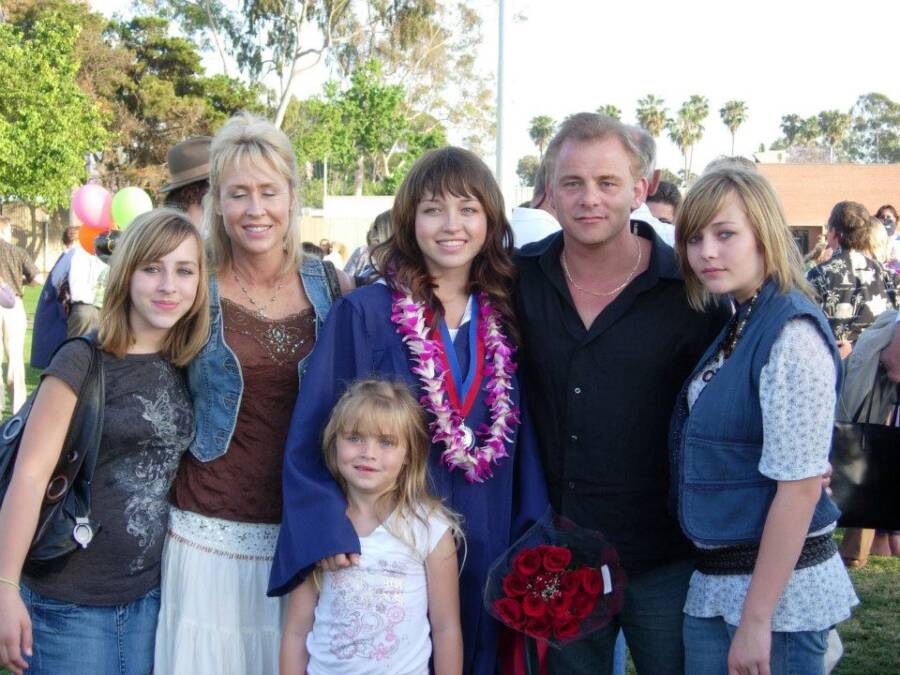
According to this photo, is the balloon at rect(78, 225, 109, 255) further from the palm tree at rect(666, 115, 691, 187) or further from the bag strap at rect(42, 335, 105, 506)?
the palm tree at rect(666, 115, 691, 187)

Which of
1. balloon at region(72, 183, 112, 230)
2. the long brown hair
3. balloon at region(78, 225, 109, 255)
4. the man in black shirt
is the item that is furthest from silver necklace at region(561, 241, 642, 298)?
balloon at region(72, 183, 112, 230)

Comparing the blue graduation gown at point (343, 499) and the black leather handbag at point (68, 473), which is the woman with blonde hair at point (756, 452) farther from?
the black leather handbag at point (68, 473)

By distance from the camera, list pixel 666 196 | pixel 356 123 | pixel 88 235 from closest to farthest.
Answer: pixel 666 196 < pixel 88 235 < pixel 356 123

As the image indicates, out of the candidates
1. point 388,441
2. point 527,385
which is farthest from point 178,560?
point 527,385

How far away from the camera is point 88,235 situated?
9000mm

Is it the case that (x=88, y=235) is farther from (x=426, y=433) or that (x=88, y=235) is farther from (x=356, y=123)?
(x=356, y=123)

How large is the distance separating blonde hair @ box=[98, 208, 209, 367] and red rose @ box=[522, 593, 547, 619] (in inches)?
51.1

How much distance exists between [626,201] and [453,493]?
3.68ft

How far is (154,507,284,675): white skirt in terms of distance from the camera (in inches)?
120

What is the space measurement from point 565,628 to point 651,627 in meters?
0.43

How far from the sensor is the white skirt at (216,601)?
304 centimetres

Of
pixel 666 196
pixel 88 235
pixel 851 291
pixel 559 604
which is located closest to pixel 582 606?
pixel 559 604

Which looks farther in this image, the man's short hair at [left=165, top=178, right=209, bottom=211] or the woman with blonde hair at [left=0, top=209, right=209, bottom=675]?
the man's short hair at [left=165, top=178, right=209, bottom=211]

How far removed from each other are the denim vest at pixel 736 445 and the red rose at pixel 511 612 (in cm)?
55
